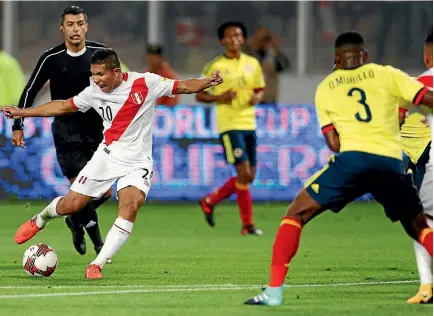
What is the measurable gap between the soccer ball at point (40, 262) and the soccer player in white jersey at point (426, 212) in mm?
3139

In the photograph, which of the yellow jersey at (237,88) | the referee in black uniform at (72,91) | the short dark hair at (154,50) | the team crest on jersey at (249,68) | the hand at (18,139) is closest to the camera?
the hand at (18,139)

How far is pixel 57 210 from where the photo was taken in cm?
1198

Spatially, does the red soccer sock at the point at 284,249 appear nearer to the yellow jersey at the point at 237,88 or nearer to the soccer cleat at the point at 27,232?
the soccer cleat at the point at 27,232

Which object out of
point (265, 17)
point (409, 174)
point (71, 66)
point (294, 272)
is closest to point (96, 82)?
point (71, 66)

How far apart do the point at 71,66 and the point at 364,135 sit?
4139mm

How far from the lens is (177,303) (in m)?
9.75

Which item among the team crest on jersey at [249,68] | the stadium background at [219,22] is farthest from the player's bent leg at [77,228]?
the stadium background at [219,22]

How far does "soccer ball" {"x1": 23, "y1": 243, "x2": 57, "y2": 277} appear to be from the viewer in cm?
1151

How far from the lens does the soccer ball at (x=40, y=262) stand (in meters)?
11.5

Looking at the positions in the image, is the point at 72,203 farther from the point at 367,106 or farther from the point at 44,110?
the point at 367,106

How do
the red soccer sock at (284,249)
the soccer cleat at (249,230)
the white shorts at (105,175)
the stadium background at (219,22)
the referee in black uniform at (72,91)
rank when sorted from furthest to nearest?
the stadium background at (219,22)
the soccer cleat at (249,230)
the referee in black uniform at (72,91)
the white shorts at (105,175)
the red soccer sock at (284,249)

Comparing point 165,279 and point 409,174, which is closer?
point 409,174

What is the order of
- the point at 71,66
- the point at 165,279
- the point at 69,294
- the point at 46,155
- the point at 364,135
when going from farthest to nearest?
1. the point at 46,155
2. the point at 71,66
3. the point at 165,279
4. the point at 69,294
5. the point at 364,135

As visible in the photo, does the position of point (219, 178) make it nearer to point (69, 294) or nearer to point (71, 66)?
point (71, 66)
